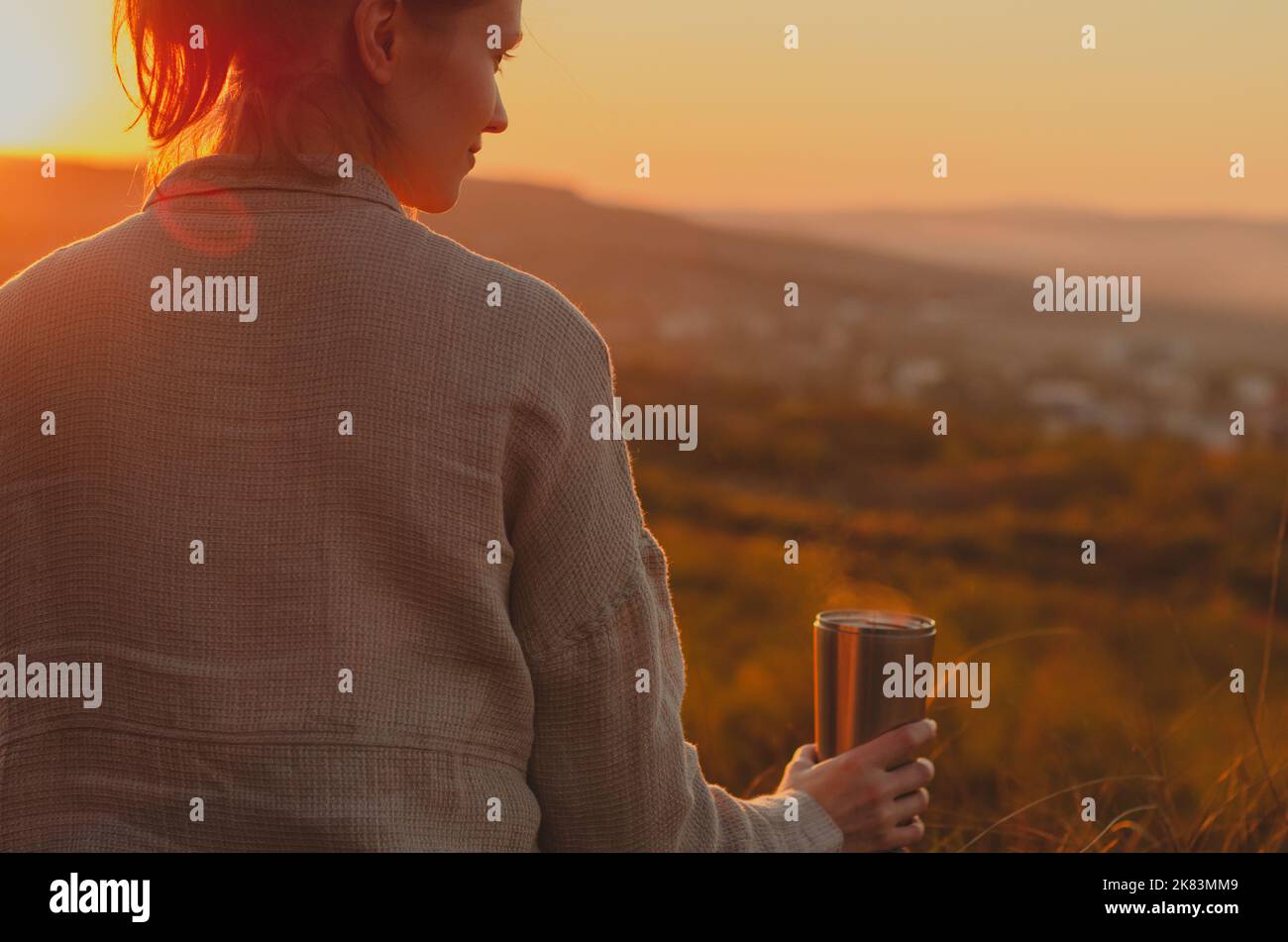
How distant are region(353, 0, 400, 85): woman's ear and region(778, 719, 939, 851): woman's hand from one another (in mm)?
822

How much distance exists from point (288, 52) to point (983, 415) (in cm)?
2012

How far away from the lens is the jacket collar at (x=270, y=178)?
979 mm

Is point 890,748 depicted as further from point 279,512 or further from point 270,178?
point 270,178

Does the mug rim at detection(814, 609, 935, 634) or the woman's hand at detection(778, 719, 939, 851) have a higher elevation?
the mug rim at detection(814, 609, 935, 634)

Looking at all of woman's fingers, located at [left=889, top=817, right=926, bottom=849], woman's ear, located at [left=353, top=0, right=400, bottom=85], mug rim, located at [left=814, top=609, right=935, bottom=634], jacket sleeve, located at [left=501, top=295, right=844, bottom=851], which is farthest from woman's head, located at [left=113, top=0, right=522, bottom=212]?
woman's fingers, located at [left=889, top=817, right=926, bottom=849]

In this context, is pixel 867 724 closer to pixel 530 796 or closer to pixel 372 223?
pixel 530 796

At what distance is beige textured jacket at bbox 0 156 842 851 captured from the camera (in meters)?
0.94

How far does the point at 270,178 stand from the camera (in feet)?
3.22

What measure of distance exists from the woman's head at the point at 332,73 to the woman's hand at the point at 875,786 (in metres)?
0.73

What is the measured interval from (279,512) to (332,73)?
37 cm

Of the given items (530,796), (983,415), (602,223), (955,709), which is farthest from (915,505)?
(530,796)

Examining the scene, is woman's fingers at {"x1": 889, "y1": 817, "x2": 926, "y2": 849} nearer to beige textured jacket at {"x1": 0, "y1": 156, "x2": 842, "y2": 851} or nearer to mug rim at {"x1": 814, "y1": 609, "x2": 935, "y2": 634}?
mug rim at {"x1": 814, "y1": 609, "x2": 935, "y2": 634}
